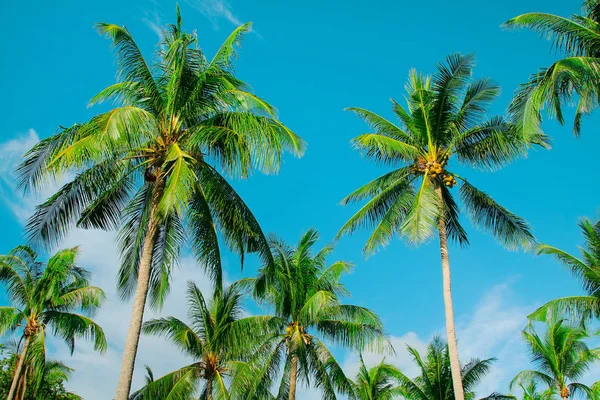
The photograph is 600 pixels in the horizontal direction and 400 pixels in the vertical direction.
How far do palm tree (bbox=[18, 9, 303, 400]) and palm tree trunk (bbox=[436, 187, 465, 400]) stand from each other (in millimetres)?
5376

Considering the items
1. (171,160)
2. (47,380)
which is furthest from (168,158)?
(47,380)

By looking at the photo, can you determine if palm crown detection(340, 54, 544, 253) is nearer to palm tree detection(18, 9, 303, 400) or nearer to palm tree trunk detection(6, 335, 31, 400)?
palm tree detection(18, 9, 303, 400)

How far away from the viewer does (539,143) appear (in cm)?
1700

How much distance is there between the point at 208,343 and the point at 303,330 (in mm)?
3836

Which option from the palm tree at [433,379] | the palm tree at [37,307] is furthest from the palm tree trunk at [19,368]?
the palm tree at [433,379]

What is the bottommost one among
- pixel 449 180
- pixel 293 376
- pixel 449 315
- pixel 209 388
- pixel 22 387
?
pixel 22 387

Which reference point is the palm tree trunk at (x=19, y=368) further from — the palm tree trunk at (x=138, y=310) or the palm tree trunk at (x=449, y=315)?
the palm tree trunk at (x=449, y=315)

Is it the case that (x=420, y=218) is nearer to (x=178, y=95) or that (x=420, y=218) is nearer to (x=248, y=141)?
(x=248, y=141)

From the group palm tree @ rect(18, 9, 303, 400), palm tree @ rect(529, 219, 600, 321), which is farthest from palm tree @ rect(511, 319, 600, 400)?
palm tree @ rect(18, 9, 303, 400)

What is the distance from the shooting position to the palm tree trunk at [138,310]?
11.1m

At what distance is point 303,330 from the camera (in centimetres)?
2205

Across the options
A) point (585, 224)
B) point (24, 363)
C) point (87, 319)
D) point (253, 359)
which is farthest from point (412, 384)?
point (24, 363)

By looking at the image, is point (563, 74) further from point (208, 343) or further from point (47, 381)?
point (47, 381)

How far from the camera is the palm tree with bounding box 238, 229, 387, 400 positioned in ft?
68.6
